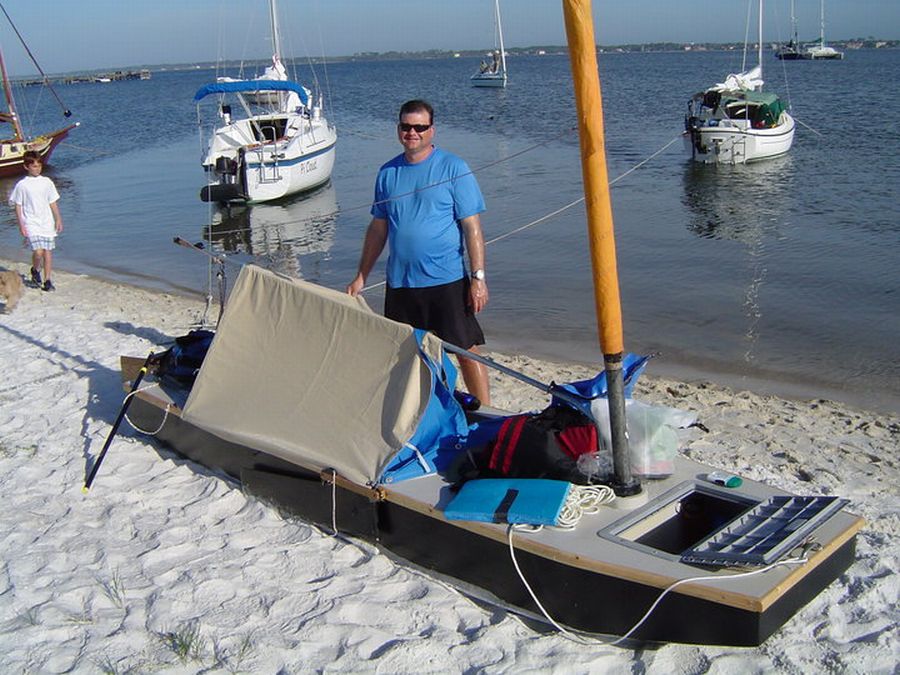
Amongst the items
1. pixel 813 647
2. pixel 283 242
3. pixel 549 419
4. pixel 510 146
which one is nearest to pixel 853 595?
pixel 813 647

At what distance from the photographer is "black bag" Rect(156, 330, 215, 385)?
6.12m

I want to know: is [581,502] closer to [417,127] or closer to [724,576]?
[724,576]

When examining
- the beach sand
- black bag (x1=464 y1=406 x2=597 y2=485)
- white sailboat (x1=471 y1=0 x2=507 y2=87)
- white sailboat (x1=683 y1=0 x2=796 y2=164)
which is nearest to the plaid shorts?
the beach sand

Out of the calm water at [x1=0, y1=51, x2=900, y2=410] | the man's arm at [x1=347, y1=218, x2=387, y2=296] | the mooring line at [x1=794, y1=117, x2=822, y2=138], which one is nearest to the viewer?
the man's arm at [x1=347, y1=218, x2=387, y2=296]

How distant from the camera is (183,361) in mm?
6195

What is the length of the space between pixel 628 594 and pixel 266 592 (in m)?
1.72

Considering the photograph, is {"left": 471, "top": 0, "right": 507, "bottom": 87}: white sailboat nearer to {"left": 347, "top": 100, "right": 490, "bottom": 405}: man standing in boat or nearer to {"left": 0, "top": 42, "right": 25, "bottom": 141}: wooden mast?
{"left": 0, "top": 42, "right": 25, "bottom": 141}: wooden mast

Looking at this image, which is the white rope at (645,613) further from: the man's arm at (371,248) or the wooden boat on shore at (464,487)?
the man's arm at (371,248)

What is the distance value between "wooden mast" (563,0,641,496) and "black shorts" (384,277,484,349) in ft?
5.75

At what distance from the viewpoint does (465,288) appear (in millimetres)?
5621

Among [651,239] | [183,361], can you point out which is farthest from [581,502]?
[651,239]

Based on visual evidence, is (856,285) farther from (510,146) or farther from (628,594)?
(510,146)

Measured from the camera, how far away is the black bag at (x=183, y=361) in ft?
20.1

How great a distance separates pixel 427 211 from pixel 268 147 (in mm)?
16826
